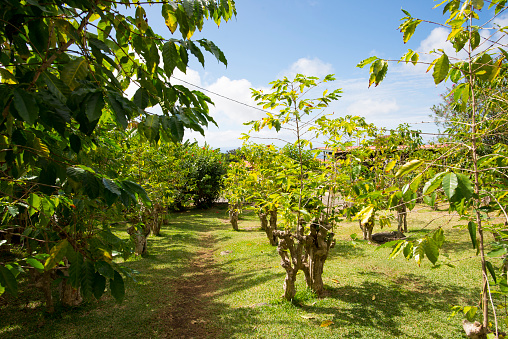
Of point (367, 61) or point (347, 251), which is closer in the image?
point (367, 61)

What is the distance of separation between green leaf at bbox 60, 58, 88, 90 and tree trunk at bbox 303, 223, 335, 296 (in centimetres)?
451

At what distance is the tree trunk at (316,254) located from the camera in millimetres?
5281

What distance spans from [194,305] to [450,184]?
511 centimetres

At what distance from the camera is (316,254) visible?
209 inches

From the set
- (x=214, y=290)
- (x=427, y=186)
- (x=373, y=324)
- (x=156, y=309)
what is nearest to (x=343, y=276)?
(x=373, y=324)

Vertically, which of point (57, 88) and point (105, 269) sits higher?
point (57, 88)

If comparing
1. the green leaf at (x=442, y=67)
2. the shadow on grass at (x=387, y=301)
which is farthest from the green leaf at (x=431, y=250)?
the shadow on grass at (x=387, y=301)

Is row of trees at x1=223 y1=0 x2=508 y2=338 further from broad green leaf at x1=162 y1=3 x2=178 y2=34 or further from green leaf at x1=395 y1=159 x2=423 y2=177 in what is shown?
broad green leaf at x1=162 y1=3 x2=178 y2=34

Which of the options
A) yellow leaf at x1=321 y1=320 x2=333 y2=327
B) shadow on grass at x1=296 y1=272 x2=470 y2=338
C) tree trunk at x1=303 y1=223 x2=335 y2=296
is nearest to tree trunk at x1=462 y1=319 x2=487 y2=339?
shadow on grass at x1=296 y1=272 x2=470 y2=338

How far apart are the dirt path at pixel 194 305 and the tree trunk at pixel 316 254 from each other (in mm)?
1907

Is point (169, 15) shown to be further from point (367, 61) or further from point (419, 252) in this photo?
point (419, 252)

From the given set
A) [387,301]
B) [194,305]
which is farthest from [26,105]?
[387,301]

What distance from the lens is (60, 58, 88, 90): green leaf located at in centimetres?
148

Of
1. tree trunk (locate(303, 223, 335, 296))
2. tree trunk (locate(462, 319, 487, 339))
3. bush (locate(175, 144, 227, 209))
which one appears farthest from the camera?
bush (locate(175, 144, 227, 209))
